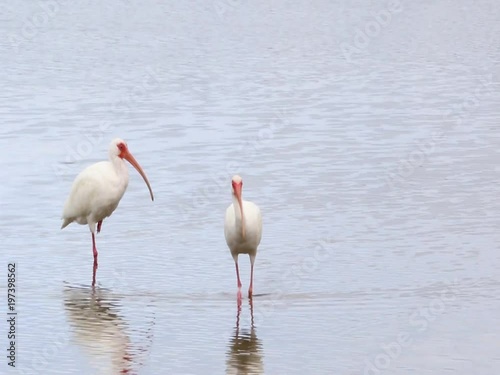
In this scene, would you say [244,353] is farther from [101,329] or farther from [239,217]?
[239,217]

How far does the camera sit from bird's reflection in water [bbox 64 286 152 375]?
1051 cm

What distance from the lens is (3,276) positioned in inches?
514

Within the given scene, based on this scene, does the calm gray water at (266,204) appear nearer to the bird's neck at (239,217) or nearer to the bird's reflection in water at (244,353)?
the bird's reflection in water at (244,353)

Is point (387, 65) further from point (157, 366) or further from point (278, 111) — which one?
point (157, 366)

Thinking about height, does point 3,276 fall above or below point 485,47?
below

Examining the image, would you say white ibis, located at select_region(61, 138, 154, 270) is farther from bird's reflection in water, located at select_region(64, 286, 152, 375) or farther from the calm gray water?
bird's reflection in water, located at select_region(64, 286, 152, 375)

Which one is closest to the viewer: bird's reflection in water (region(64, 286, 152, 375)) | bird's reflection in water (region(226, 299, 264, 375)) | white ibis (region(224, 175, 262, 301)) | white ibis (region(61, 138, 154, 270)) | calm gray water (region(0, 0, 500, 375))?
bird's reflection in water (region(226, 299, 264, 375))

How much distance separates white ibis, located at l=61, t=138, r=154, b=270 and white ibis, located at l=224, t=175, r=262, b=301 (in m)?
1.77

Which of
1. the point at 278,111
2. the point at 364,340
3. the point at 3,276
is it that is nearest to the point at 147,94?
the point at 278,111

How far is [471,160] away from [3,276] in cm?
752

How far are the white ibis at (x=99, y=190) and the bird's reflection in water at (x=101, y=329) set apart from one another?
4.84 feet

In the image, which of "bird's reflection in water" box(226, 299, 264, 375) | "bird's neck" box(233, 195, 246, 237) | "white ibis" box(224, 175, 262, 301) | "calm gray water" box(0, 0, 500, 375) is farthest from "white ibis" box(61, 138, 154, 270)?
"bird's reflection in water" box(226, 299, 264, 375)

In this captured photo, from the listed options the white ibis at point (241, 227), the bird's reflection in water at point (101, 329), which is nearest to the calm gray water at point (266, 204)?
the bird's reflection in water at point (101, 329)

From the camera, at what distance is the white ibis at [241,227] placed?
12367 mm
